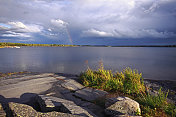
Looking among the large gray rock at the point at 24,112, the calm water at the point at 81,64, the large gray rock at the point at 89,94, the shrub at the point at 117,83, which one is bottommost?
the calm water at the point at 81,64

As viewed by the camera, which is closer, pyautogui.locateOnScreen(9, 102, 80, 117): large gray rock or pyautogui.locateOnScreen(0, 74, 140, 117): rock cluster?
pyautogui.locateOnScreen(9, 102, 80, 117): large gray rock

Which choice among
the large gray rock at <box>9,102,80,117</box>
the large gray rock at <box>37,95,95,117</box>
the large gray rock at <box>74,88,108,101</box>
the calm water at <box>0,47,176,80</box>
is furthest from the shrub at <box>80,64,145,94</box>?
the large gray rock at <box>9,102,80,117</box>

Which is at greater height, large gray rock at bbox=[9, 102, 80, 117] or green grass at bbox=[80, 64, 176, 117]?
large gray rock at bbox=[9, 102, 80, 117]

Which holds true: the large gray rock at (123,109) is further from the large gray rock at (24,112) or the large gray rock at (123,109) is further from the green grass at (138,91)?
the large gray rock at (24,112)

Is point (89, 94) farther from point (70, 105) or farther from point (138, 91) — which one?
point (138, 91)

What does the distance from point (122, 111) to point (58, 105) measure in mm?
2401

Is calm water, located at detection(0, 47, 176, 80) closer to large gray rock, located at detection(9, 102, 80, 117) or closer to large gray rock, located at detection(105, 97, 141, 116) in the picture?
large gray rock, located at detection(105, 97, 141, 116)

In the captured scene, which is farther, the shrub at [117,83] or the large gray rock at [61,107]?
the shrub at [117,83]

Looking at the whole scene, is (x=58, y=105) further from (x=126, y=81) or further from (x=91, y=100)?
(x=126, y=81)

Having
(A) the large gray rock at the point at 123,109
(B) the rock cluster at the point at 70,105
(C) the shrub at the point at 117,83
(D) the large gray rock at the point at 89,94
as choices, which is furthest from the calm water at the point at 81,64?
(A) the large gray rock at the point at 123,109

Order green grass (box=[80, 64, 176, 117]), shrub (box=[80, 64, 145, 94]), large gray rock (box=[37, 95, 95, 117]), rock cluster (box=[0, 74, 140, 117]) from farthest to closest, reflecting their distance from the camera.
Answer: shrub (box=[80, 64, 145, 94]) < green grass (box=[80, 64, 176, 117]) < large gray rock (box=[37, 95, 95, 117]) < rock cluster (box=[0, 74, 140, 117])

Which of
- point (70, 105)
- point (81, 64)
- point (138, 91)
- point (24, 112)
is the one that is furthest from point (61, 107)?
point (81, 64)

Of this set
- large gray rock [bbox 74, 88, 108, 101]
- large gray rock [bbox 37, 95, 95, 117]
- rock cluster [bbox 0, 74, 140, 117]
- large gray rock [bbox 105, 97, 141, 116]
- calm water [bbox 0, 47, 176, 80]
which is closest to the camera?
rock cluster [bbox 0, 74, 140, 117]

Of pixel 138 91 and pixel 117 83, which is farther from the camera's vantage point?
pixel 117 83
